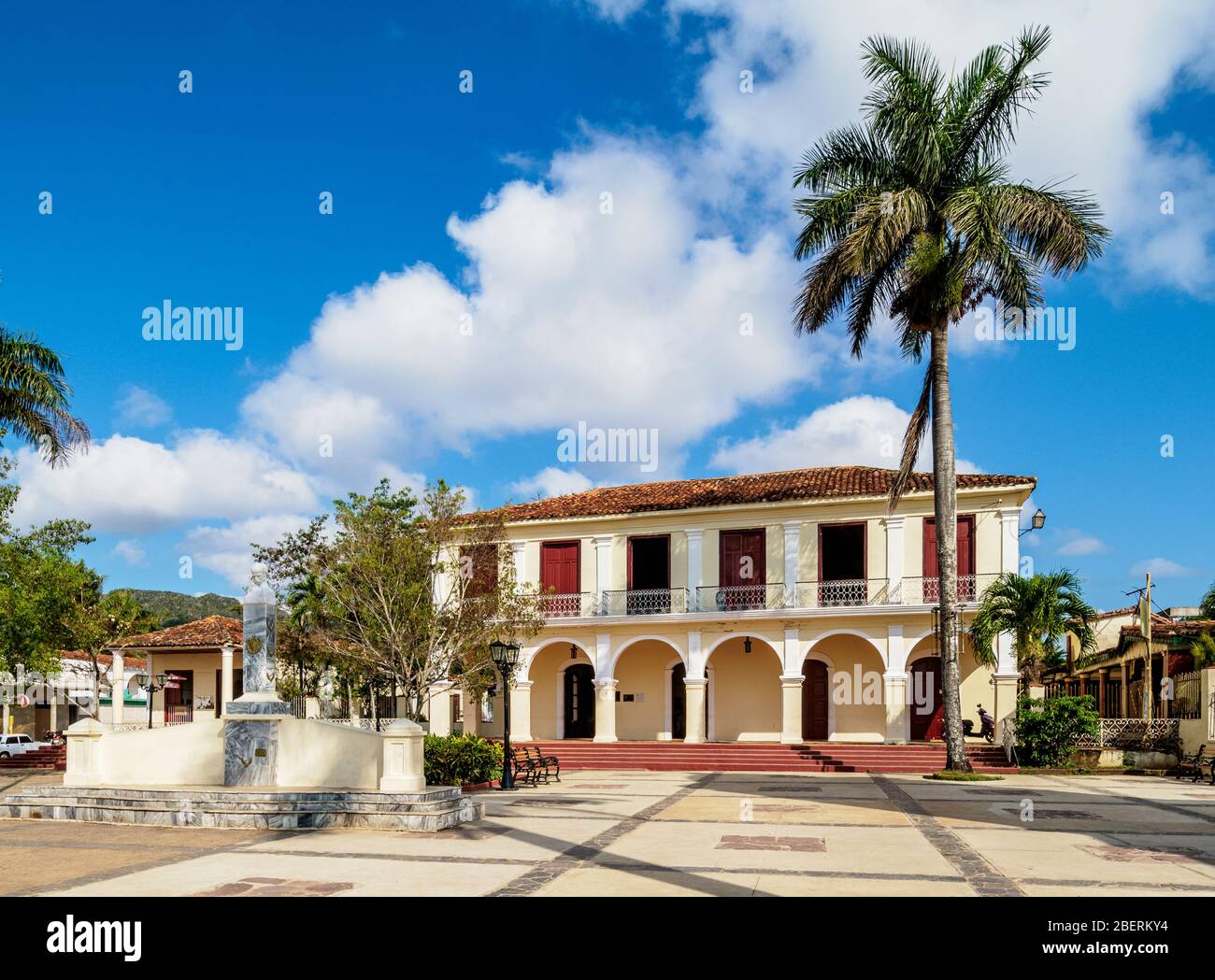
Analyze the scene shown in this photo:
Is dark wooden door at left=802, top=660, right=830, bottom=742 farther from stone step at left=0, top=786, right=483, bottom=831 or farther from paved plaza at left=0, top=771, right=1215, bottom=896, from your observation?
stone step at left=0, top=786, right=483, bottom=831

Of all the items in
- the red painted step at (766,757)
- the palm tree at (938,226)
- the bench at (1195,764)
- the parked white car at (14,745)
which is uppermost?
the palm tree at (938,226)

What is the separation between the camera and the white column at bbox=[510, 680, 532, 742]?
3019 centimetres

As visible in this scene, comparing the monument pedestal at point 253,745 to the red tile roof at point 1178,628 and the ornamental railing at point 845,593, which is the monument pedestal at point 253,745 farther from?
the red tile roof at point 1178,628

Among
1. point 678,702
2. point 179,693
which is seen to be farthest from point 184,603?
point 678,702

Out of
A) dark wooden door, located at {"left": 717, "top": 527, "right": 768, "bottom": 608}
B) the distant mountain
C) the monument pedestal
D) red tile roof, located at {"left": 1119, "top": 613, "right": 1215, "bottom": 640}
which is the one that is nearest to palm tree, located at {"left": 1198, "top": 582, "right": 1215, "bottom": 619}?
red tile roof, located at {"left": 1119, "top": 613, "right": 1215, "bottom": 640}

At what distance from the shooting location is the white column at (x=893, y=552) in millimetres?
27281

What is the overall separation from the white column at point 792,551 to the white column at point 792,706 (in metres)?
2.27

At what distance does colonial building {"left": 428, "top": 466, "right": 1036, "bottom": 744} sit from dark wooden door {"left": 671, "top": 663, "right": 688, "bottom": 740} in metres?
0.04

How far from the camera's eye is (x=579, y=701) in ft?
104

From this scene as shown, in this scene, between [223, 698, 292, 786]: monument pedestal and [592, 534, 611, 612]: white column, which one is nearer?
[223, 698, 292, 786]: monument pedestal

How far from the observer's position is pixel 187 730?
48.0 ft

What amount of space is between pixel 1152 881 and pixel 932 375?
14.2 meters

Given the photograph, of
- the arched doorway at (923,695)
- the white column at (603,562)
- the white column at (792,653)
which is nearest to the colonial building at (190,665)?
the white column at (603,562)
